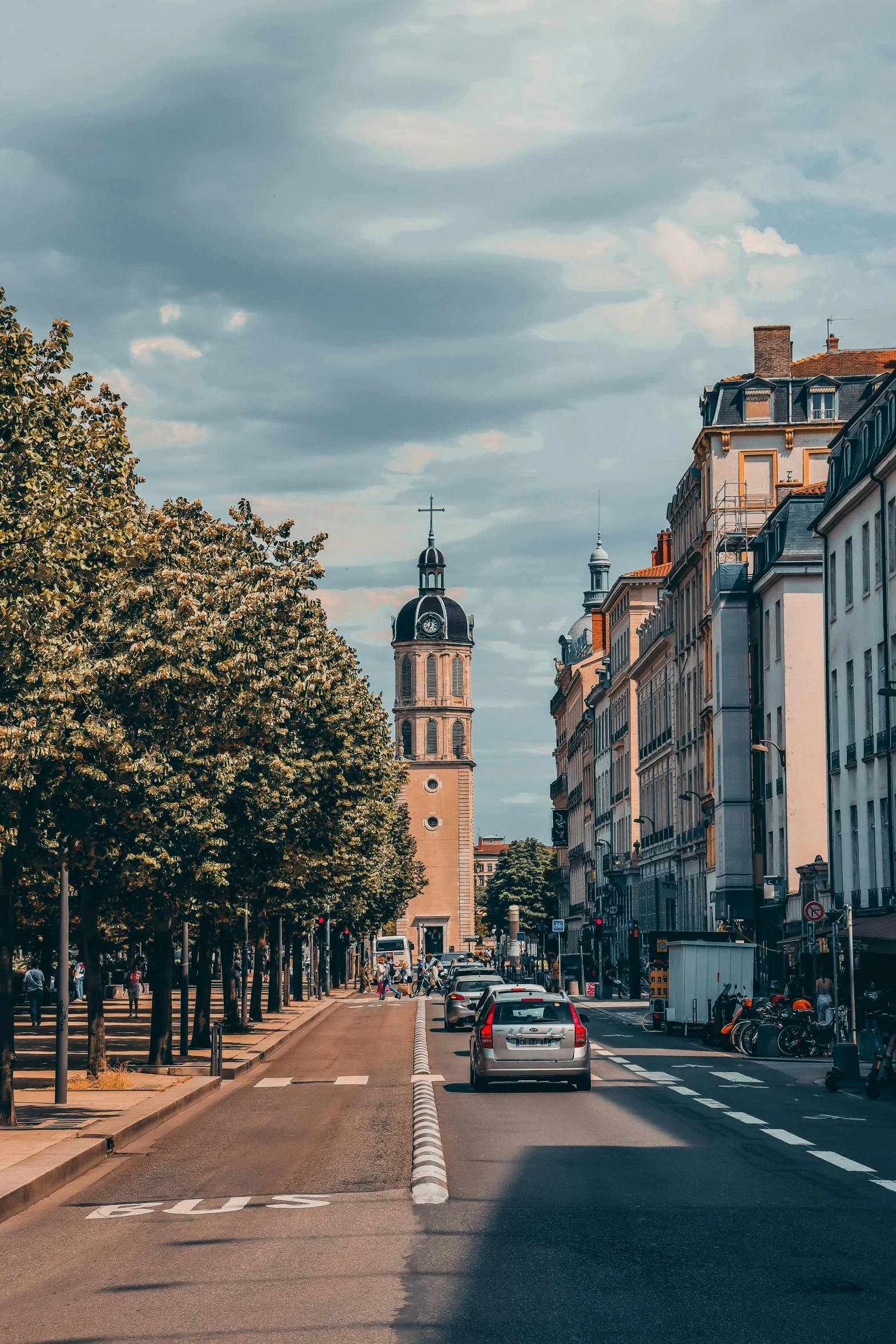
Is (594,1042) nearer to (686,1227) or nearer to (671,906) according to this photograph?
(686,1227)

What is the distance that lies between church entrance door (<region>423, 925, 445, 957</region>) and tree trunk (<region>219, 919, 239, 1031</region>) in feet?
446

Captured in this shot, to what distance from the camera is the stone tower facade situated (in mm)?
180500

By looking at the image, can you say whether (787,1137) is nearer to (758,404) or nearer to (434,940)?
(758,404)

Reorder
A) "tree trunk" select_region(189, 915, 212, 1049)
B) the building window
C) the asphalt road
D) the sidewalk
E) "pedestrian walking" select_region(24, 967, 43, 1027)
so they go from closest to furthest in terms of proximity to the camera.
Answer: the asphalt road
the sidewalk
"tree trunk" select_region(189, 915, 212, 1049)
"pedestrian walking" select_region(24, 967, 43, 1027)
the building window

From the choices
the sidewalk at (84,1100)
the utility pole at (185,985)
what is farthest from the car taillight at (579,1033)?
the utility pole at (185,985)

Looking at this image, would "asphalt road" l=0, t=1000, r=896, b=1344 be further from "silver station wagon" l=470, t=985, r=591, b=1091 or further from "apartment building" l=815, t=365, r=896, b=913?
"apartment building" l=815, t=365, r=896, b=913

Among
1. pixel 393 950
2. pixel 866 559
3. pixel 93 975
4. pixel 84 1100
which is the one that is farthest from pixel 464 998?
pixel 393 950

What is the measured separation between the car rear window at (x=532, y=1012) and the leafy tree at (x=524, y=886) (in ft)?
516

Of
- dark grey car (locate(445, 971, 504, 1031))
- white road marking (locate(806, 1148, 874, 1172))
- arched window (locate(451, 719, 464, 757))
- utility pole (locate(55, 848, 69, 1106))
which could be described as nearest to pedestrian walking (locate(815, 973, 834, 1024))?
dark grey car (locate(445, 971, 504, 1031))

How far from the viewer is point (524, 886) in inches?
7490

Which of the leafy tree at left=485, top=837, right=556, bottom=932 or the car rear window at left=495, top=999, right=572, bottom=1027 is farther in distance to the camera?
the leafy tree at left=485, top=837, right=556, bottom=932

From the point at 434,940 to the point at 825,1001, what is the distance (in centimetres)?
14525

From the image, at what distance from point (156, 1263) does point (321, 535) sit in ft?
97.4

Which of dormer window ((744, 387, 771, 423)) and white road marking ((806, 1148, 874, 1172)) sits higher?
dormer window ((744, 387, 771, 423))
